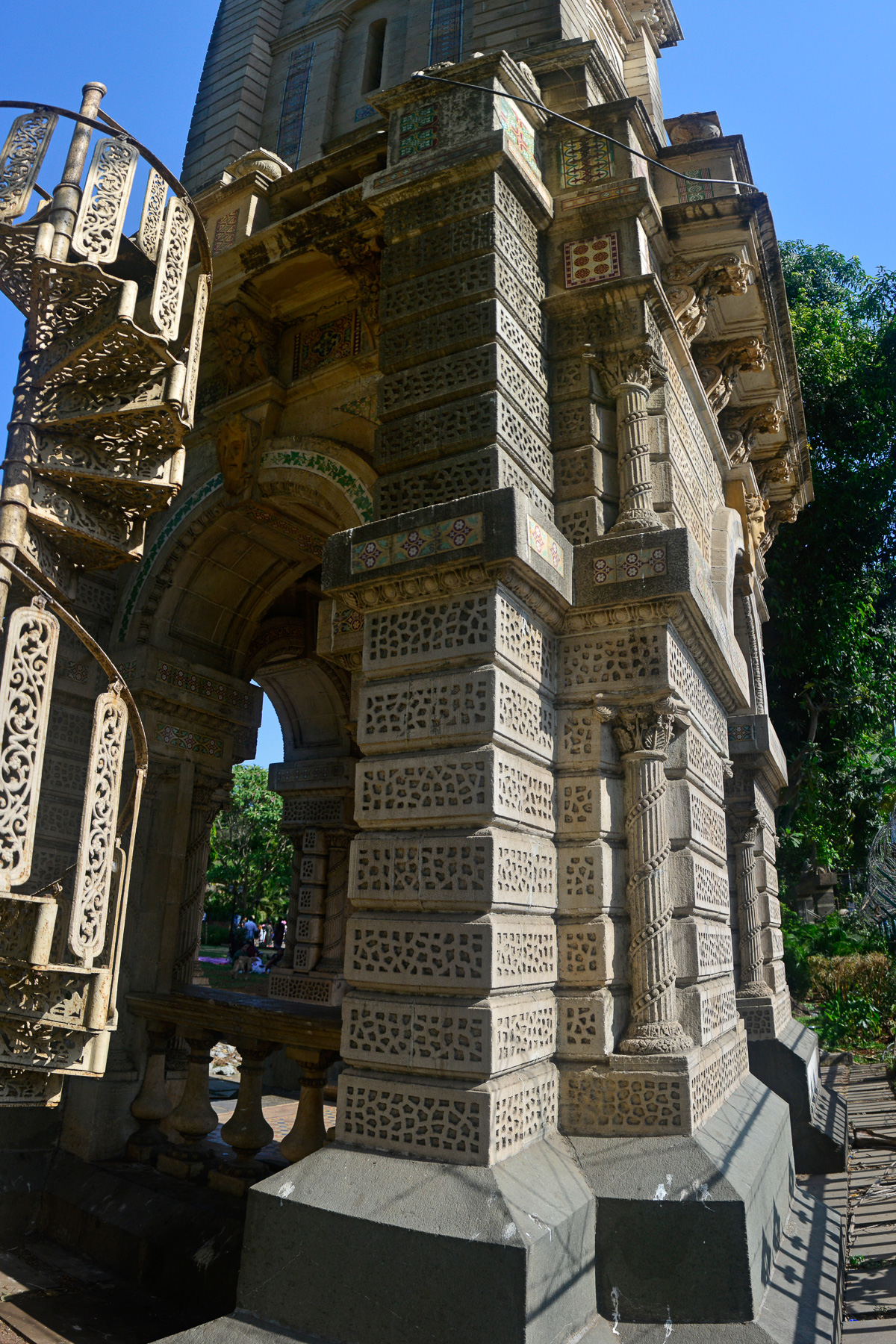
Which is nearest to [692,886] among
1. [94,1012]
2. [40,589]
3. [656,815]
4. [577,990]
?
[656,815]

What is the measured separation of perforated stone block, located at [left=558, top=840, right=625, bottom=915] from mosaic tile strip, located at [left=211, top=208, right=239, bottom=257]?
18.9 ft

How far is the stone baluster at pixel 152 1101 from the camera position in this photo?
688 cm

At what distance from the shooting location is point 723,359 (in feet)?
26.6

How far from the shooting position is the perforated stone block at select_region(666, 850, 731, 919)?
522 cm

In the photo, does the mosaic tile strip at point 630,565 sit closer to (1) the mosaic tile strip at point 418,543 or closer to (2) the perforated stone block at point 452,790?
(1) the mosaic tile strip at point 418,543

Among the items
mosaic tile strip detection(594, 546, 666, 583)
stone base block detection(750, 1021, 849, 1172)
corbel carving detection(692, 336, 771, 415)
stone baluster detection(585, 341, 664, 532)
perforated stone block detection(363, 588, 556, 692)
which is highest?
corbel carving detection(692, 336, 771, 415)

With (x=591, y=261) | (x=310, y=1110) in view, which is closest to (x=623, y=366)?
(x=591, y=261)

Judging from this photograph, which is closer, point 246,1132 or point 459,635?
point 459,635

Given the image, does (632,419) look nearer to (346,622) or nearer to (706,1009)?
(346,622)

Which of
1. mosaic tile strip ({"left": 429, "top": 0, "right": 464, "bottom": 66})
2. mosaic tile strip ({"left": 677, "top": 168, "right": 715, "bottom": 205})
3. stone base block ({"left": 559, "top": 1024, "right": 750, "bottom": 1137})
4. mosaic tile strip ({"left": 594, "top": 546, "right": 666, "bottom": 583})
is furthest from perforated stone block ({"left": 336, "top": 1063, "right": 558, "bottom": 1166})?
mosaic tile strip ({"left": 429, "top": 0, "right": 464, "bottom": 66})

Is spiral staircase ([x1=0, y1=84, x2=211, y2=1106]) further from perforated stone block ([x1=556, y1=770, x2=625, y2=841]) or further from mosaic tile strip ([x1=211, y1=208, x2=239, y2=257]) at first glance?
perforated stone block ([x1=556, y1=770, x2=625, y2=841])

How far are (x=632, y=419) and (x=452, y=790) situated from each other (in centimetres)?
281

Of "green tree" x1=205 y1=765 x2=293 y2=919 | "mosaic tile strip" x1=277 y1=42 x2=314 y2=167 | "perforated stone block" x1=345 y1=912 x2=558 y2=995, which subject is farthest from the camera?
"green tree" x1=205 y1=765 x2=293 y2=919

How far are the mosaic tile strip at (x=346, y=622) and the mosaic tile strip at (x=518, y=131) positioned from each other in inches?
124
